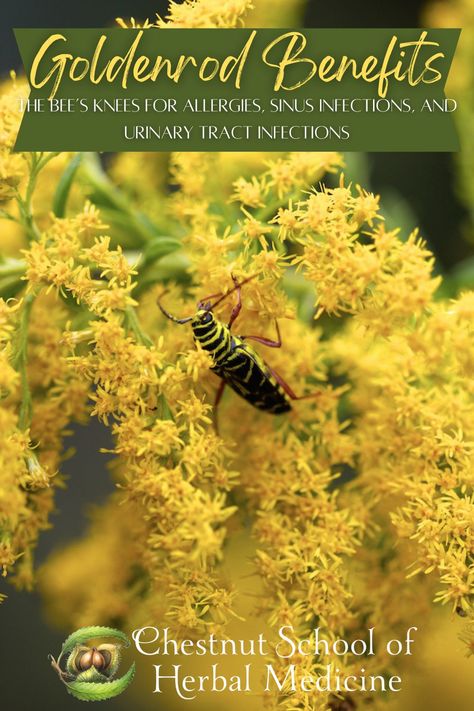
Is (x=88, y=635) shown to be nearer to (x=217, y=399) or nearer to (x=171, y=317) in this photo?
(x=217, y=399)

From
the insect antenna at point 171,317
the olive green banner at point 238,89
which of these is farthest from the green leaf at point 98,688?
the olive green banner at point 238,89

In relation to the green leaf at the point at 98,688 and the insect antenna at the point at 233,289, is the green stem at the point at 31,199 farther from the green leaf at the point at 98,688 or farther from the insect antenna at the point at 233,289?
the green leaf at the point at 98,688

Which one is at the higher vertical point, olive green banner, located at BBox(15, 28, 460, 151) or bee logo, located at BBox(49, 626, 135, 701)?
olive green banner, located at BBox(15, 28, 460, 151)

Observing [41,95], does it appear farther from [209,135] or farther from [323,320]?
[323,320]

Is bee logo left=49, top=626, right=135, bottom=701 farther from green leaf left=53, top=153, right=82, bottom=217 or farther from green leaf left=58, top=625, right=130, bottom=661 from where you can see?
green leaf left=53, top=153, right=82, bottom=217

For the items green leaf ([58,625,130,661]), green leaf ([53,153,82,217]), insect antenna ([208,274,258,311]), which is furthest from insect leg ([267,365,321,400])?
green leaf ([58,625,130,661])

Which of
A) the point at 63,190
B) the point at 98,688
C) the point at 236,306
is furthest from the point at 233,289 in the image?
the point at 98,688
